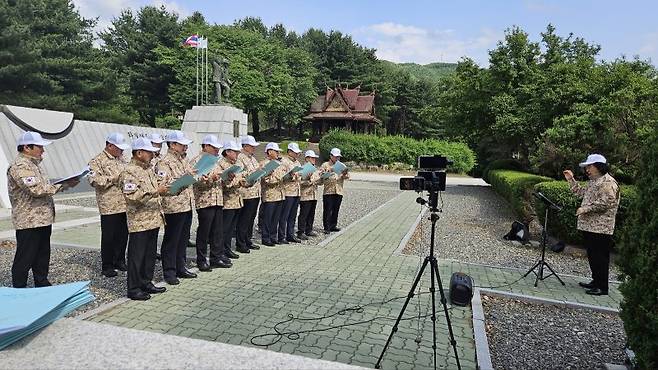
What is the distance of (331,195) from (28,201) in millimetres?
5946

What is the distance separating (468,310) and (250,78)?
43.0 m

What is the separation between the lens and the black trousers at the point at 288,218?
8.77 meters

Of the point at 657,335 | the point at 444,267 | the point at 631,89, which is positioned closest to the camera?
the point at 657,335

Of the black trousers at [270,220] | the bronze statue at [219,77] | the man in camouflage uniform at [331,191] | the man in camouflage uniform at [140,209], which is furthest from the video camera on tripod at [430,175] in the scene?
the bronze statue at [219,77]

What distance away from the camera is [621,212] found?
8156mm

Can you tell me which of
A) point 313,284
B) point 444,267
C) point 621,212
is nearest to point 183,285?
point 313,284

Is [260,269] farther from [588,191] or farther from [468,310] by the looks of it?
[588,191]

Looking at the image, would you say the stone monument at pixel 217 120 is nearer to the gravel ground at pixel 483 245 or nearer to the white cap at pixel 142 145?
the gravel ground at pixel 483 245

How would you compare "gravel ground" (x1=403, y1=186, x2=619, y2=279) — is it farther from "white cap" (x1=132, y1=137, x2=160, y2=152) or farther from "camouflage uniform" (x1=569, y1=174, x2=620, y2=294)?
"white cap" (x1=132, y1=137, x2=160, y2=152)

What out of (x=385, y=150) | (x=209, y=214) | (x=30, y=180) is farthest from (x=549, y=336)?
(x=385, y=150)

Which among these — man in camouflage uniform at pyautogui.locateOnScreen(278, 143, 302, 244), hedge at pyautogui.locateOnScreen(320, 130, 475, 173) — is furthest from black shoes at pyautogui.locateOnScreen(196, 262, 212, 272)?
hedge at pyautogui.locateOnScreen(320, 130, 475, 173)

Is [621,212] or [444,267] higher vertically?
[621,212]

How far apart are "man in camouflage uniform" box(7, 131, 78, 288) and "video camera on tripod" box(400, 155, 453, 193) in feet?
13.2

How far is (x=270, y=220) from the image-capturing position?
330 inches
